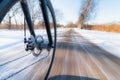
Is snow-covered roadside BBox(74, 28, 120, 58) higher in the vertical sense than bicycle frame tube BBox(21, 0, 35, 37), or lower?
lower

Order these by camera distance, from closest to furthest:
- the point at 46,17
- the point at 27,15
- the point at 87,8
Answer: the point at 27,15 → the point at 46,17 → the point at 87,8

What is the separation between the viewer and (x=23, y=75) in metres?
4.28

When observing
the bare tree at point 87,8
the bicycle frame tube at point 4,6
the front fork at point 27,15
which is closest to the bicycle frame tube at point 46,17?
the front fork at point 27,15

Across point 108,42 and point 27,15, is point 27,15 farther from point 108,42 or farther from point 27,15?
point 108,42

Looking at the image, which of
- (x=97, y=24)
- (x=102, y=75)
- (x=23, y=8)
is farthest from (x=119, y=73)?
(x=97, y=24)

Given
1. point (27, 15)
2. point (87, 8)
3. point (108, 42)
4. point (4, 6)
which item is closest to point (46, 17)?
point (27, 15)

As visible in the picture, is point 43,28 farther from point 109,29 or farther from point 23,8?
point 109,29

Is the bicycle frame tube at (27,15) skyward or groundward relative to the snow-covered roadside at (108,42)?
skyward

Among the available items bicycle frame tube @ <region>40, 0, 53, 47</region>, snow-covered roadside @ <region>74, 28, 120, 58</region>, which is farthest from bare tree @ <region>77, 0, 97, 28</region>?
bicycle frame tube @ <region>40, 0, 53, 47</region>

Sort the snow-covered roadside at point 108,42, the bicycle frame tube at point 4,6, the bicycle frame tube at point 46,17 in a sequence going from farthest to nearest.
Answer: the snow-covered roadside at point 108,42 → the bicycle frame tube at point 46,17 → the bicycle frame tube at point 4,6

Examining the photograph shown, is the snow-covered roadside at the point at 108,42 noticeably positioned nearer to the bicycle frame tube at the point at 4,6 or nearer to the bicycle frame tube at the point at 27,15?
the bicycle frame tube at the point at 27,15

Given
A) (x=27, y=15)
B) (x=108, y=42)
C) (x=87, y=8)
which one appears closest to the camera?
(x=27, y=15)

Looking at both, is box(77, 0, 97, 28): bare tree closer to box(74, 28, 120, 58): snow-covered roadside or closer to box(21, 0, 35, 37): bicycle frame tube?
box(74, 28, 120, 58): snow-covered roadside

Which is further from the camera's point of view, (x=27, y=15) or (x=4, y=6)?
(x=27, y=15)
